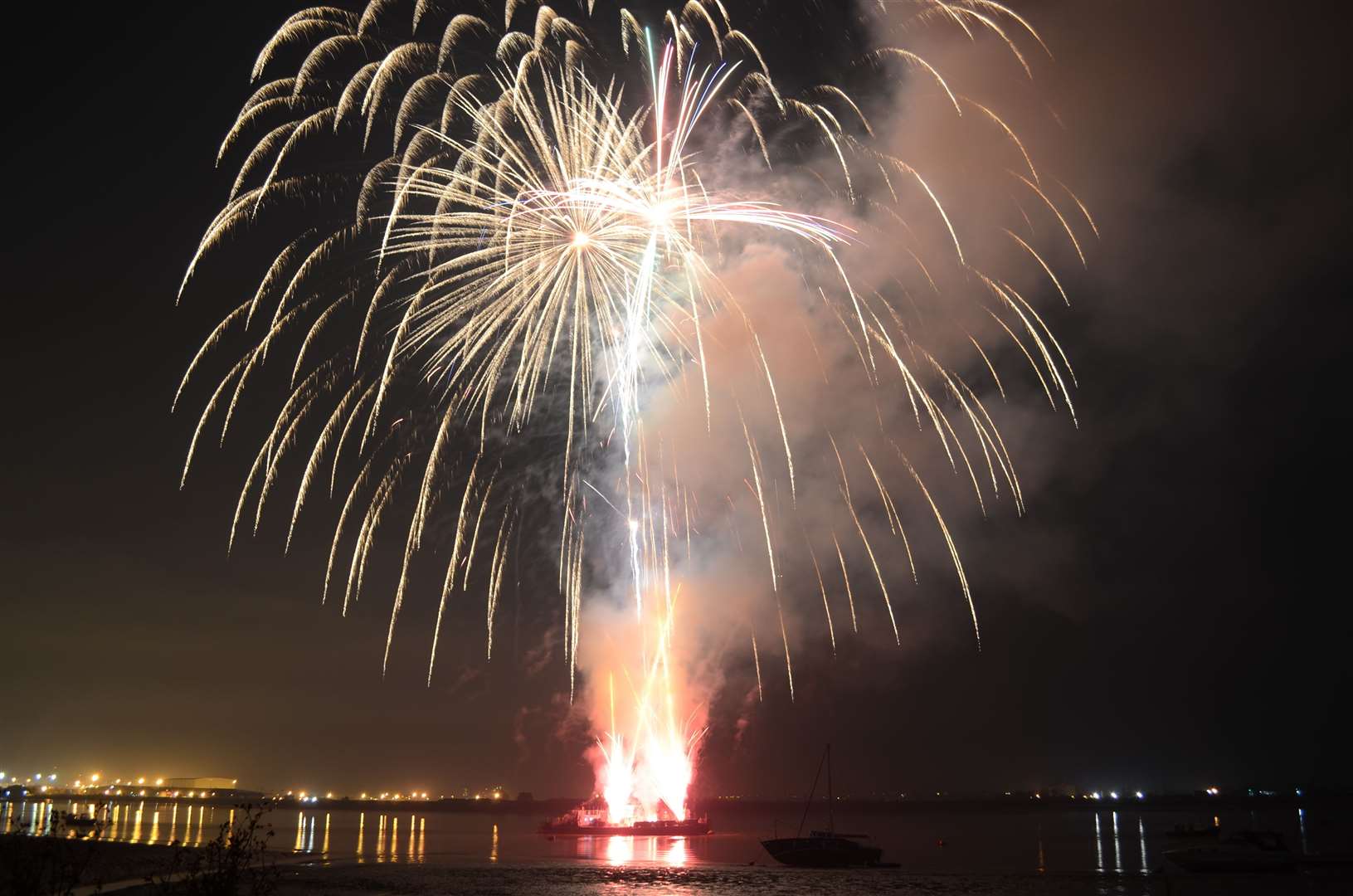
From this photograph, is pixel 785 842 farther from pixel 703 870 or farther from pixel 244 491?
pixel 244 491

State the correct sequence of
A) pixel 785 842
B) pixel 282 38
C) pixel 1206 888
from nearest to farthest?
pixel 282 38
pixel 1206 888
pixel 785 842

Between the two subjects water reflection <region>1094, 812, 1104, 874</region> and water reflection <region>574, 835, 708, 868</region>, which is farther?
water reflection <region>1094, 812, 1104, 874</region>

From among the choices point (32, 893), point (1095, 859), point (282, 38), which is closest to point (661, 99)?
point (282, 38)

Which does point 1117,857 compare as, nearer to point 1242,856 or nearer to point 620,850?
point 1242,856

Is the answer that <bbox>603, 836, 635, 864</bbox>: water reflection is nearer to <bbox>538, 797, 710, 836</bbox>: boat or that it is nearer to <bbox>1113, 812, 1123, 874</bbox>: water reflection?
<bbox>538, 797, 710, 836</bbox>: boat

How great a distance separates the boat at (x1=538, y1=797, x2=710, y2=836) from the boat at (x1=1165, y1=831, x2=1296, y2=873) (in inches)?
1720

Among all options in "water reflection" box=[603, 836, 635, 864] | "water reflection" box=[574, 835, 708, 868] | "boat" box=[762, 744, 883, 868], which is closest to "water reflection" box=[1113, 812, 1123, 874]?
"boat" box=[762, 744, 883, 868]

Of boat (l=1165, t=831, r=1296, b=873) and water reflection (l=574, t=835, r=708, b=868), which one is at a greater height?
boat (l=1165, t=831, r=1296, b=873)

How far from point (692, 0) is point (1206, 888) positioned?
157 ft

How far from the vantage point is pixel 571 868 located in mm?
52625

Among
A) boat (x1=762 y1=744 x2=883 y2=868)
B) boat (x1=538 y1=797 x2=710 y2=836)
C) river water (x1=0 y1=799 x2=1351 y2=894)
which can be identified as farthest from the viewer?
boat (x1=538 y1=797 x2=710 y2=836)

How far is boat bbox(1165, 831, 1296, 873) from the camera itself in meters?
55.1

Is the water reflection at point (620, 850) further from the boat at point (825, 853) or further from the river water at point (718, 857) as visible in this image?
→ the boat at point (825, 853)

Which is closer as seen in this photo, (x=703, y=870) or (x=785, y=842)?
(x=703, y=870)
